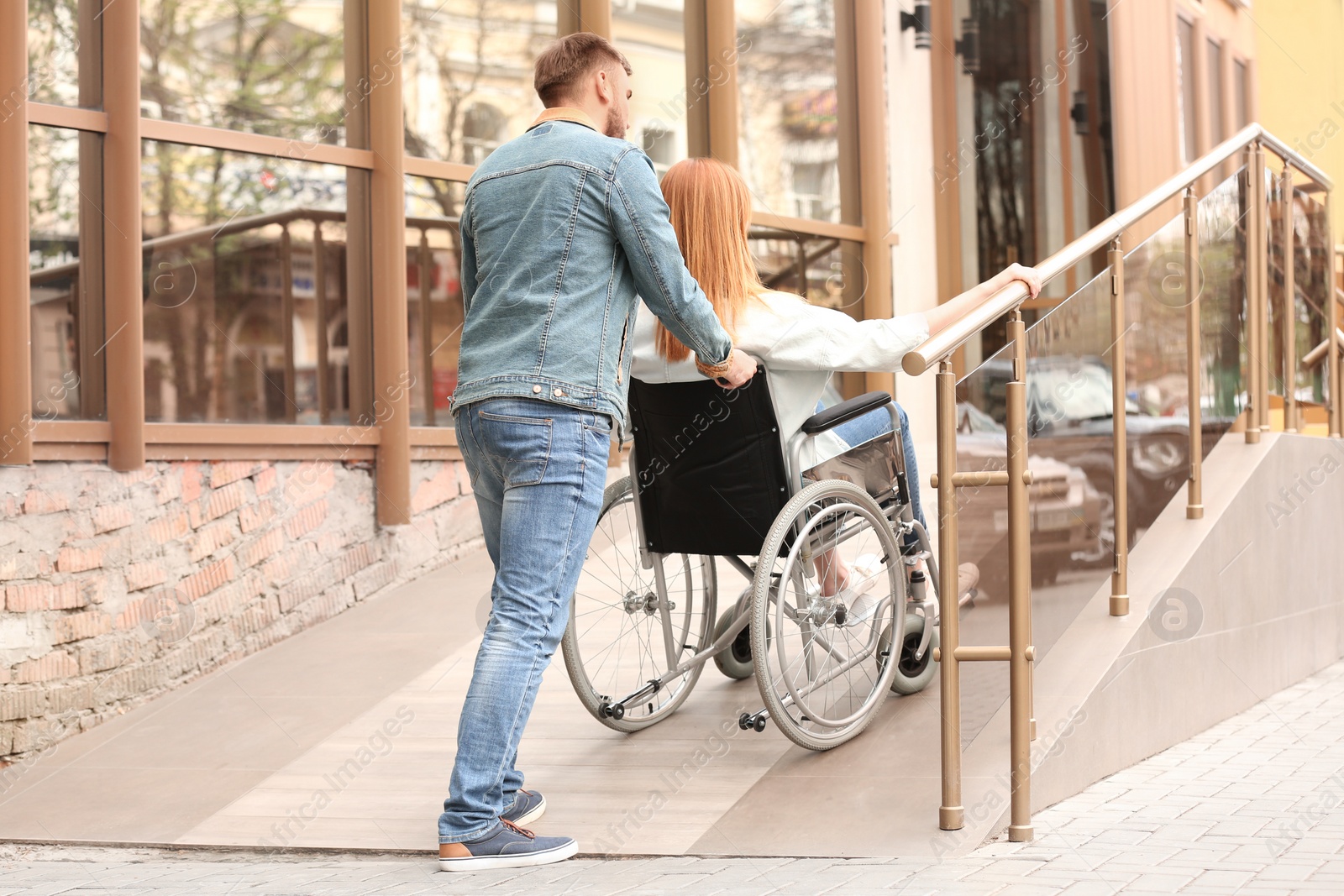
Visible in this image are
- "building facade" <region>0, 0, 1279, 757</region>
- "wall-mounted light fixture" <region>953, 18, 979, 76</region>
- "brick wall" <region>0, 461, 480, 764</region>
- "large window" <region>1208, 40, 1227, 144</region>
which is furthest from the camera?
"large window" <region>1208, 40, 1227, 144</region>

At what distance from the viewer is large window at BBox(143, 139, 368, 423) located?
16.3 feet

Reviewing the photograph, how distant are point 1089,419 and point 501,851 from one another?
1.85 m

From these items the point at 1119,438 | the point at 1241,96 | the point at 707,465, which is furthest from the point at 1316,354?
the point at 1241,96

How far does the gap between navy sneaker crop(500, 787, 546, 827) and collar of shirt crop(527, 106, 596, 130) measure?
1469mm

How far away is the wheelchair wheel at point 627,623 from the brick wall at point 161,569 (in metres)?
1.23

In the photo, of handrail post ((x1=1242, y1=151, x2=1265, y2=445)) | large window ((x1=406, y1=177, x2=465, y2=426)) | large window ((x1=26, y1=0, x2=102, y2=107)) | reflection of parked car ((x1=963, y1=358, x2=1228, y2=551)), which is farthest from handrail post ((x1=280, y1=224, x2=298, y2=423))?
handrail post ((x1=1242, y1=151, x2=1265, y2=445))

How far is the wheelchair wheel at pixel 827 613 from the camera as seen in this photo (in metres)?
3.14

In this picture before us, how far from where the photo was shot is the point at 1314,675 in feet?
17.5

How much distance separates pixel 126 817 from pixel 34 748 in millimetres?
824

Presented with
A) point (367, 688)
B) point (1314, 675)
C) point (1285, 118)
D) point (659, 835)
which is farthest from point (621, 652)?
point (1285, 118)

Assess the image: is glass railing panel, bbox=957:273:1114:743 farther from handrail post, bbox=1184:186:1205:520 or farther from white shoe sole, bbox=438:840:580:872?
white shoe sole, bbox=438:840:580:872

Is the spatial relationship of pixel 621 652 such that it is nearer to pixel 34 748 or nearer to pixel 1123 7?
pixel 34 748

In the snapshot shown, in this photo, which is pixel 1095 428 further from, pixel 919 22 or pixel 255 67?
pixel 919 22

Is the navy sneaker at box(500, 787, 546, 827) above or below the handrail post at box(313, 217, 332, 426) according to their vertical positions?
below
